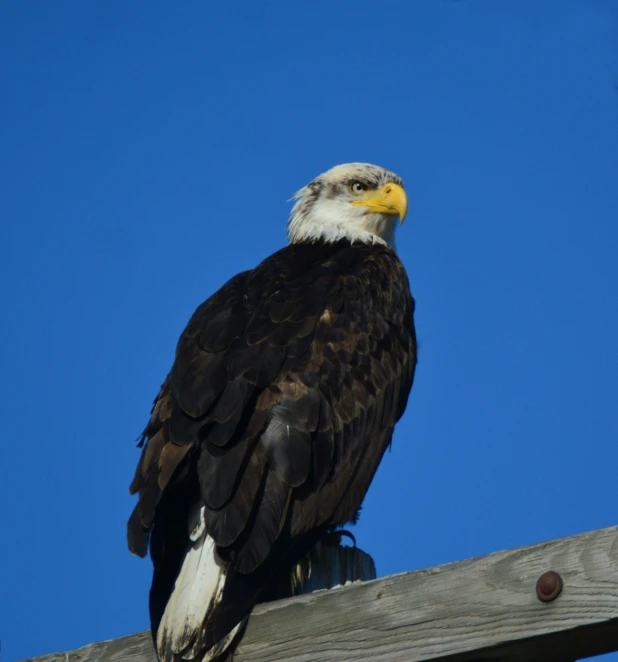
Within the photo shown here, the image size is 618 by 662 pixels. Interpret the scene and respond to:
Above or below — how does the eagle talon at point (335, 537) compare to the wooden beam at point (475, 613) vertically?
above

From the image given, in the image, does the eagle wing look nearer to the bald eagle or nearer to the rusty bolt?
the bald eagle

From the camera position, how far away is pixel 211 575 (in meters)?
3.40

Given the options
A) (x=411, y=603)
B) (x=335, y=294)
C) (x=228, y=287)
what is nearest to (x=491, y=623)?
(x=411, y=603)

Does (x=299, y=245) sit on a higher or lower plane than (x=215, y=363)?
higher

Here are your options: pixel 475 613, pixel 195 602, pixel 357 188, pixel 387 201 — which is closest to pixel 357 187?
A: pixel 357 188

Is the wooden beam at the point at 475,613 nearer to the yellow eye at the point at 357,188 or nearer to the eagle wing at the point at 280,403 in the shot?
the eagle wing at the point at 280,403

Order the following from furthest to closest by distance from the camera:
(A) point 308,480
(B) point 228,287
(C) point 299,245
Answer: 1. (C) point 299,245
2. (B) point 228,287
3. (A) point 308,480

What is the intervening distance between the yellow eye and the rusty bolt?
4.76 meters

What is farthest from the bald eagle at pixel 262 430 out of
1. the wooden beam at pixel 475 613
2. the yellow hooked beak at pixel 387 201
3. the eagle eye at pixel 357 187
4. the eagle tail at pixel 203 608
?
the eagle eye at pixel 357 187

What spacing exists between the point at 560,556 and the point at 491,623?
0.80 ft

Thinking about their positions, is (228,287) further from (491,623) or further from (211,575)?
(491,623)

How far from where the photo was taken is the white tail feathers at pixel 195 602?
120 inches

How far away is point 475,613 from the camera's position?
2.48 meters

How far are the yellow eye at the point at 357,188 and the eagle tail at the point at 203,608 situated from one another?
374 cm
